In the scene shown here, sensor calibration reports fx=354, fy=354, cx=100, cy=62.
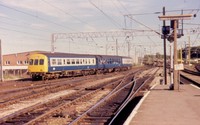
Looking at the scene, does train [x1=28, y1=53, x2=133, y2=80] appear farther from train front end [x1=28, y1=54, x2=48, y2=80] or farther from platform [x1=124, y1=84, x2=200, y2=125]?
platform [x1=124, y1=84, x2=200, y2=125]

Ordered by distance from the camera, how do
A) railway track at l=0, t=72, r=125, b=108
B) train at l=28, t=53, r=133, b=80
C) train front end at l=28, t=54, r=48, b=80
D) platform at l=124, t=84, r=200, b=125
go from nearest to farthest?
platform at l=124, t=84, r=200, b=125, railway track at l=0, t=72, r=125, b=108, train front end at l=28, t=54, r=48, b=80, train at l=28, t=53, r=133, b=80

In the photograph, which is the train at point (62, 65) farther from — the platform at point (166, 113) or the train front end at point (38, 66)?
the platform at point (166, 113)

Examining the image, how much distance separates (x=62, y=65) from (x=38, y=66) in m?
3.60

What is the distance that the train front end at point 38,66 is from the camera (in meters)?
37.0

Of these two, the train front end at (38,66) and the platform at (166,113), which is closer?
the platform at (166,113)

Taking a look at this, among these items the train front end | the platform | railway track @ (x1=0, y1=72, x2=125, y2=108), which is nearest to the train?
the train front end

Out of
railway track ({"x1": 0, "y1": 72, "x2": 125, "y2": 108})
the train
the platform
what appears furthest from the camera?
the train

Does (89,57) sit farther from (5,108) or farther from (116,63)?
(5,108)

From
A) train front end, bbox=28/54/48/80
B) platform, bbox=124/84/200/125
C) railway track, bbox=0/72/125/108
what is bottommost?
railway track, bbox=0/72/125/108

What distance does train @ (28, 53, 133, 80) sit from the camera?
3747 centimetres

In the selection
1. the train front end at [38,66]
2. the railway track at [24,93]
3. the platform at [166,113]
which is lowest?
the railway track at [24,93]

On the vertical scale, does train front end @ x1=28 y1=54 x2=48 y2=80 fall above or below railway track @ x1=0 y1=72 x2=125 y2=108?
above

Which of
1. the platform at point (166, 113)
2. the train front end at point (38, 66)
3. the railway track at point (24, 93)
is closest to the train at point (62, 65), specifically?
the train front end at point (38, 66)

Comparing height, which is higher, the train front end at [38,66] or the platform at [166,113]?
the train front end at [38,66]
